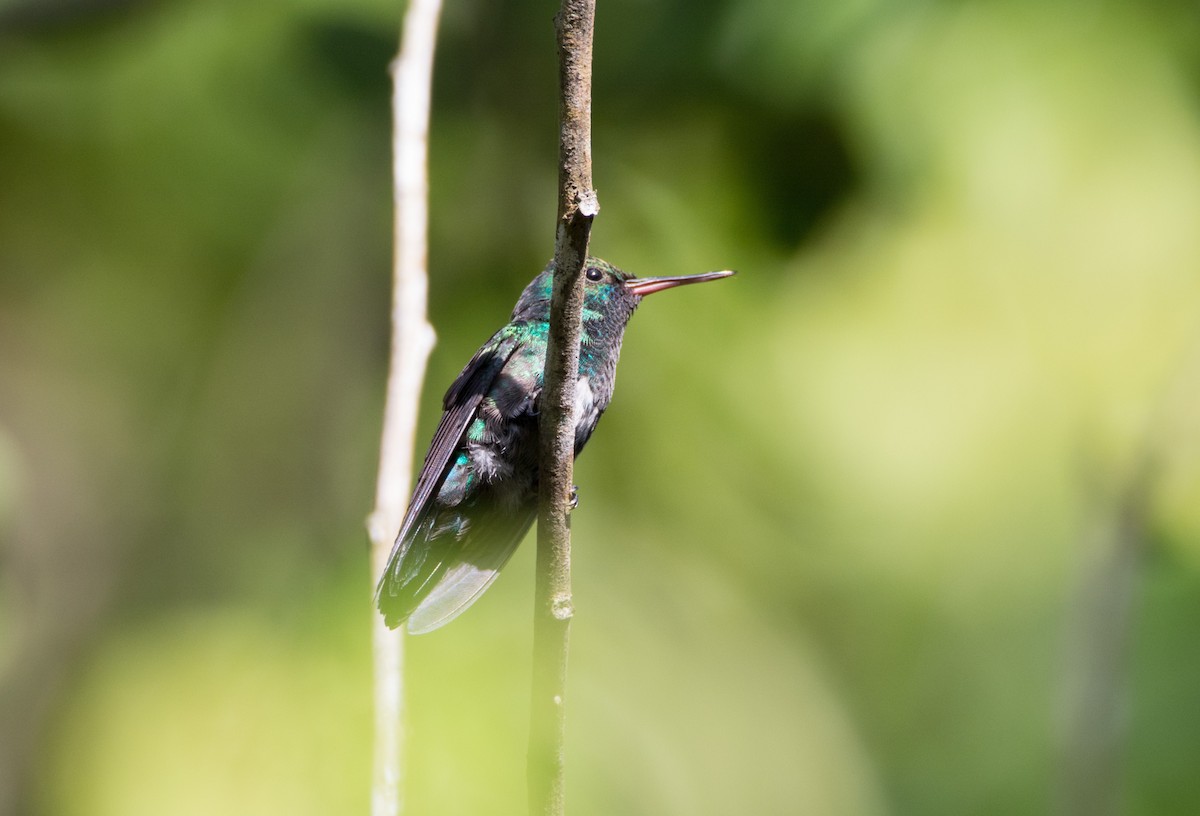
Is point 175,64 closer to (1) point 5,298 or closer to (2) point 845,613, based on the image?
(1) point 5,298

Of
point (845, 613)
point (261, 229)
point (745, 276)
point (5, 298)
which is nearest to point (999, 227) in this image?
point (745, 276)

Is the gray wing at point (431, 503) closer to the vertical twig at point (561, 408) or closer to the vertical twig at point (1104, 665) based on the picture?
the vertical twig at point (561, 408)

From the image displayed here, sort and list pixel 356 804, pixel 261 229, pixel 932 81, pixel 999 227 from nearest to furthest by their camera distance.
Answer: pixel 356 804 < pixel 932 81 < pixel 999 227 < pixel 261 229

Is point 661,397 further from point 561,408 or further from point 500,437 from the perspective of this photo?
point 561,408

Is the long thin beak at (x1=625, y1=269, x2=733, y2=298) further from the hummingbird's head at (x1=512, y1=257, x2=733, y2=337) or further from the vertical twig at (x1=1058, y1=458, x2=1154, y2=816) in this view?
the vertical twig at (x1=1058, y1=458, x2=1154, y2=816)

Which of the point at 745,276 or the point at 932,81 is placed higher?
the point at 932,81

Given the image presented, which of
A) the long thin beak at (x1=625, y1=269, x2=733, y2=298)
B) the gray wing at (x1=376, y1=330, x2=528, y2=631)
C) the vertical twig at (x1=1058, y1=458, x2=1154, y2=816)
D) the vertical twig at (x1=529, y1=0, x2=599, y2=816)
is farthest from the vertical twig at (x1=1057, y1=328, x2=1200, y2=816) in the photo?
the vertical twig at (x1=529, y1=0, x2=599, y2=816)

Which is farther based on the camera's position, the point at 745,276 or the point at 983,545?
the point at 983,545
